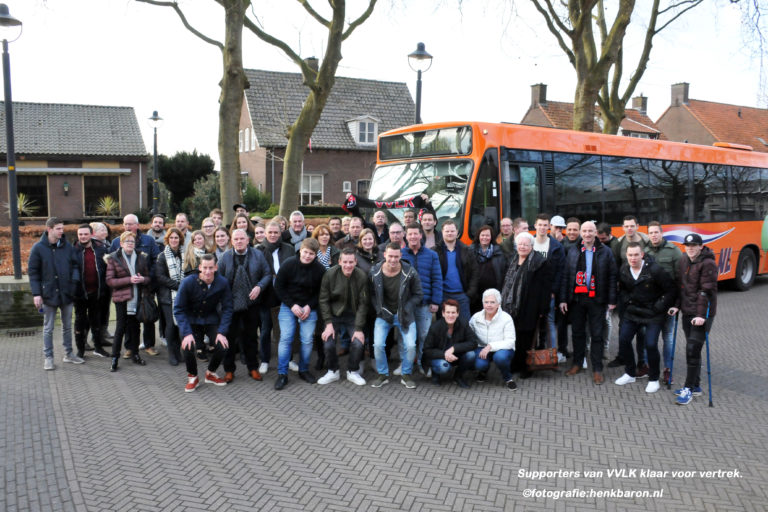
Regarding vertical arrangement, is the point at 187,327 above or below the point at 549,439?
above

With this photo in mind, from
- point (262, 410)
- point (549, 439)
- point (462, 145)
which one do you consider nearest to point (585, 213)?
point (462, 145)

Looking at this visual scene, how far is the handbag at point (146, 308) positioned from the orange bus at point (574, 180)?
4.00 m

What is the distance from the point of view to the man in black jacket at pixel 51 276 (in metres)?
7.45

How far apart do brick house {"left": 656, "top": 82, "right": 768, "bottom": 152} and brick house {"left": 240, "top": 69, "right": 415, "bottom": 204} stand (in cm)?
2231

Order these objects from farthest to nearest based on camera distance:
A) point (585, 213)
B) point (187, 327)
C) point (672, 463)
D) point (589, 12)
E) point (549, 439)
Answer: point (589, 12), point (585, 213), point (187, 327), point (549, 439), point (672, 463)

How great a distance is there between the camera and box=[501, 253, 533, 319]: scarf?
22.7ft

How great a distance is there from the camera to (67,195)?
28062mm

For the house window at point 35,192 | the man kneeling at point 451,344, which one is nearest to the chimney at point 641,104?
the house window at point 35,192

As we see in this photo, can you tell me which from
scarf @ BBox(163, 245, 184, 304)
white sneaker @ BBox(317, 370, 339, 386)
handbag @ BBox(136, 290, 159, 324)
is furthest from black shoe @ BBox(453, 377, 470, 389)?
handbag @ BBox(136, 290, 159, 324)

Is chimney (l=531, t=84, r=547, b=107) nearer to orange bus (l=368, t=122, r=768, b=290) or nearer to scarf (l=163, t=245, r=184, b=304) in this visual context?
orange bus (l=368, t=122, r=768, b=290)

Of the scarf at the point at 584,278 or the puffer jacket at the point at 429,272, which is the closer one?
the scarf at the point at 584,278

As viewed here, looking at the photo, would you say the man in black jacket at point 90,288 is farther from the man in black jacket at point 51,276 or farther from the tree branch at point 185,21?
the tree branch at point 185,21

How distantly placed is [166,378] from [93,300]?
180 cm

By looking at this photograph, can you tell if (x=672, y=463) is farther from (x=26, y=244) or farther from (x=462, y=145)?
(x=26, y=244)
